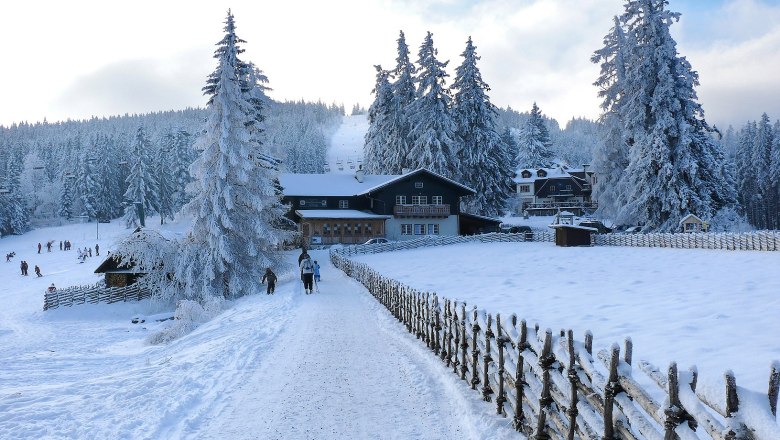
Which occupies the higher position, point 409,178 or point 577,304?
point 409,178

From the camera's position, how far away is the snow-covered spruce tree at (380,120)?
59.5 meters

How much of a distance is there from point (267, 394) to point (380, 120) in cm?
5283

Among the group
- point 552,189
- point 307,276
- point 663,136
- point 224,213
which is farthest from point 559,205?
point 307,276

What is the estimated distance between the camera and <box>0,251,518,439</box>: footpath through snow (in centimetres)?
741

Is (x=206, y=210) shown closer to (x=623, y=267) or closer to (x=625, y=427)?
(x=623, y=267)

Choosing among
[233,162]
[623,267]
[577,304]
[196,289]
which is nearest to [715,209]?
[623,267]

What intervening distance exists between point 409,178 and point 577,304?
36.2 m

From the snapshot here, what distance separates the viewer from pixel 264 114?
168 ft

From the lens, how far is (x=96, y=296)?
117 feet

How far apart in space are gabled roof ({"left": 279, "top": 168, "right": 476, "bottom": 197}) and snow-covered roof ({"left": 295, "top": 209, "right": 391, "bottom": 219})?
6.06ft

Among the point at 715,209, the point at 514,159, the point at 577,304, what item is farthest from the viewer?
the point at 514,159

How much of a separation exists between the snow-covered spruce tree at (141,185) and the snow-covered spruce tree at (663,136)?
70.8 meters

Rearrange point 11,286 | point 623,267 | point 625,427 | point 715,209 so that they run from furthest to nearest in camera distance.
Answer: point 11,286 < point 715,209 < point 623,267 < point 625,427

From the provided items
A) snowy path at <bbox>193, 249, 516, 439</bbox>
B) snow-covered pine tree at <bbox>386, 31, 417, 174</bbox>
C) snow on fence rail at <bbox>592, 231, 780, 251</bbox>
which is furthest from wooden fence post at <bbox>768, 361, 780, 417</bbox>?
snow-covered pine tree at <bbox>386, 31, 417, 174</bbox>
